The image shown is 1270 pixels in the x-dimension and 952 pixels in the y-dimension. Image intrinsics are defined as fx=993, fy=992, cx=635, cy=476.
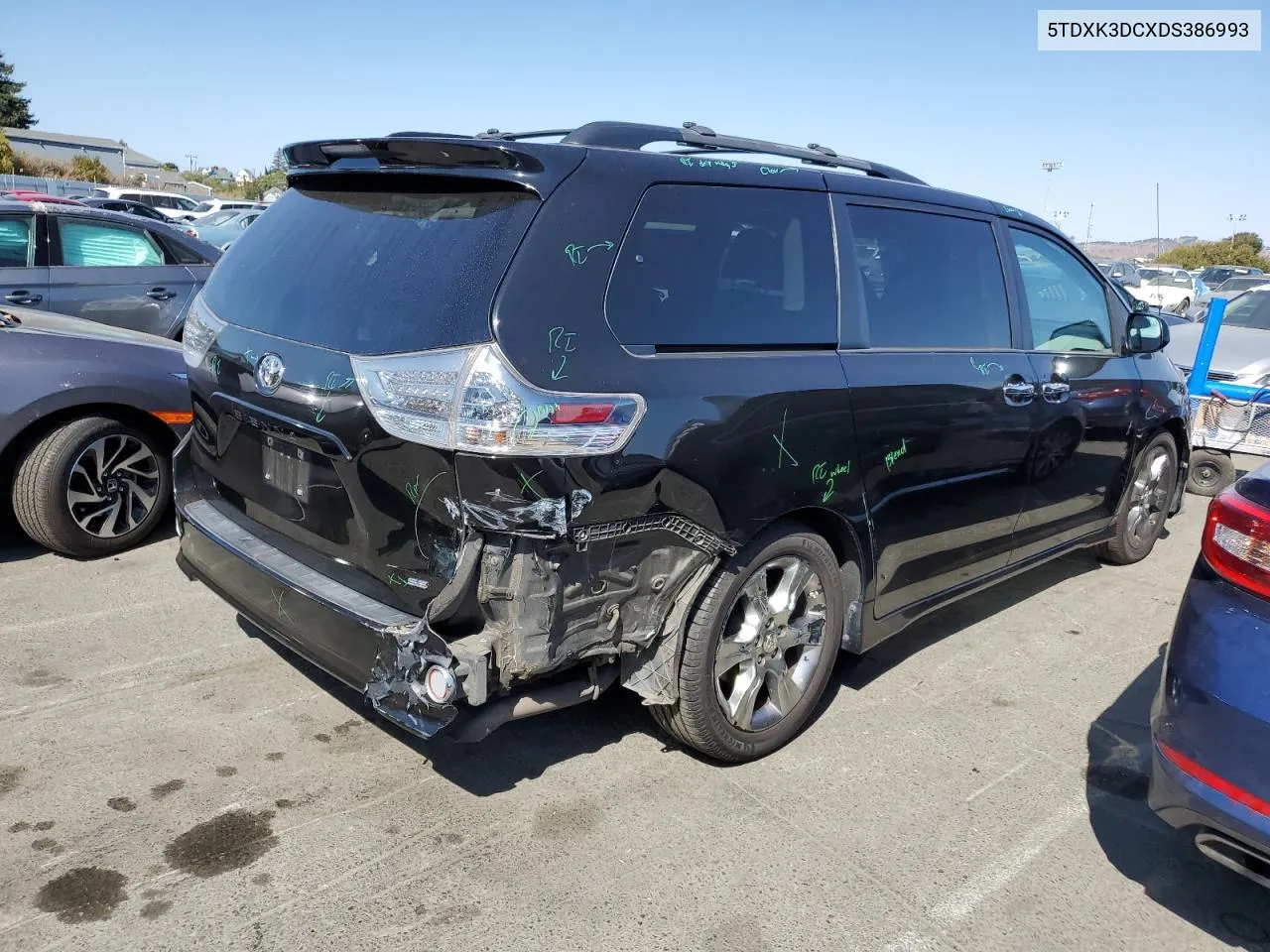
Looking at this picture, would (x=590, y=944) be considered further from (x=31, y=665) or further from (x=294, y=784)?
(x=31, y=665)

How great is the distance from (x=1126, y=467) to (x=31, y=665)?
16.9 feet

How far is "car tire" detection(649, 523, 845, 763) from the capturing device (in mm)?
3074

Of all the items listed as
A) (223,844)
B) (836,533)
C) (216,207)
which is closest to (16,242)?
(223,844)

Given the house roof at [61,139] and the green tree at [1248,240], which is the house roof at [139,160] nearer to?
the house roof at [61,139]

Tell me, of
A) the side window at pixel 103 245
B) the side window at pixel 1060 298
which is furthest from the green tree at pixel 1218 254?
the side window at pixel 103 245

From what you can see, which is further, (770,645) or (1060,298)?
(1060,298)

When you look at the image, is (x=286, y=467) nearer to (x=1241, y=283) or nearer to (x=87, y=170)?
(x=1241, y=283)

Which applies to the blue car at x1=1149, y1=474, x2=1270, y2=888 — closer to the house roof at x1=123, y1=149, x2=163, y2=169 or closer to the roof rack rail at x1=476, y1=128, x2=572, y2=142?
the roof rack rail at x1=476, y1=128, x2=572, y2=142

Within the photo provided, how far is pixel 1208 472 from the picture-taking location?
25.4 feet

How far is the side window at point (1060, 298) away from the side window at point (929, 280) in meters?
0.27

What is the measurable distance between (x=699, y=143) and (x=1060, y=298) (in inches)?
87.9

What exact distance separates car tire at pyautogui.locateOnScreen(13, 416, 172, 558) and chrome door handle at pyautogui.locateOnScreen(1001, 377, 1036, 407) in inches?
157

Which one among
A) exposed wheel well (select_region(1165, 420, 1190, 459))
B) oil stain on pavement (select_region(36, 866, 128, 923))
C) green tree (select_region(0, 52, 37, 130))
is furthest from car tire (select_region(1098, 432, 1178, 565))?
green tree (select_region(0, 52, 37, 130))

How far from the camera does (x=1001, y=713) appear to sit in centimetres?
392
